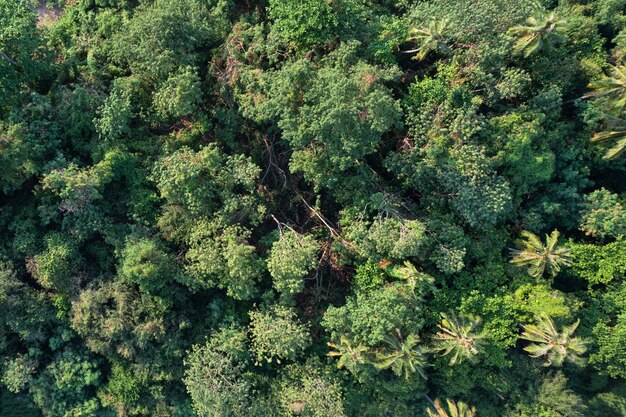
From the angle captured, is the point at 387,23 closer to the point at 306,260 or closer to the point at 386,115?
the point at 386,115

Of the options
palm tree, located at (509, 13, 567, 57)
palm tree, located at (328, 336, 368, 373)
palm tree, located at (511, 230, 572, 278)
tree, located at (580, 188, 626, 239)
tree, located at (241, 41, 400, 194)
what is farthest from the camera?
tree, located at (580, 188, 626, 239)

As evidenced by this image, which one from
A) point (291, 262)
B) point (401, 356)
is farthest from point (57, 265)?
point (401, 356)

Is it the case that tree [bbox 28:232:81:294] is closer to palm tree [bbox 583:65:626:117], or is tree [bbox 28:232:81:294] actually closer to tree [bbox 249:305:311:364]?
tree [bbox 249:305:311:364]

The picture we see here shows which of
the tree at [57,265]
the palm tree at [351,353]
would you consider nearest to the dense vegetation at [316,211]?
the tree at [57,265]

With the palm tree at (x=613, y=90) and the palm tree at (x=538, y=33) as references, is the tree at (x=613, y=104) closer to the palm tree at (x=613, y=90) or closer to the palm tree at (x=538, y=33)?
the palm tree at (x=613, y=90)

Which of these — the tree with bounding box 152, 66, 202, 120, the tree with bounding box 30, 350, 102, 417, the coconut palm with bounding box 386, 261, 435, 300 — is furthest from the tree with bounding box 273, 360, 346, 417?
the tree with bounding box 152, 66, 202, 120

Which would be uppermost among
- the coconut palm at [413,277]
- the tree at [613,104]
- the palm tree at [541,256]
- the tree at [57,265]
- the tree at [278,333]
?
the tree at [613,104]
